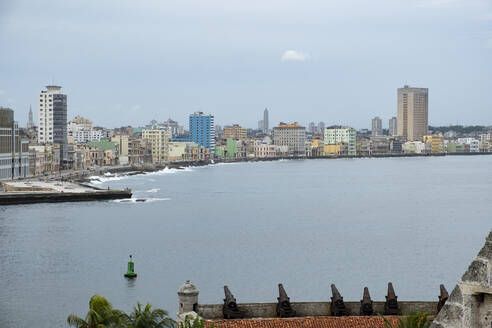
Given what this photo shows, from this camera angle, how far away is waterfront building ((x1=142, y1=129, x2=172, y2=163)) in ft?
438

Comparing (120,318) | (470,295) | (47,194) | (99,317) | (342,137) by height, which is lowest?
(47,194)

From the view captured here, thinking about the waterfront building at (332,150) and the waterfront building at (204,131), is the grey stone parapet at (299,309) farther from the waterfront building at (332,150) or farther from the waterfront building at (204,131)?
the waterfront building at (332,150)

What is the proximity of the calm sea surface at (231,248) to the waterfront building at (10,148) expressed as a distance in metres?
16.3

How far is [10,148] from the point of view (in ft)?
224

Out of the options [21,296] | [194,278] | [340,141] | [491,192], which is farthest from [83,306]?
[340,141]

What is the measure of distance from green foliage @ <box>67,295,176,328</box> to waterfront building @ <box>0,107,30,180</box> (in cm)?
5700

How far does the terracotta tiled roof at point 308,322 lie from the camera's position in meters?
10.0

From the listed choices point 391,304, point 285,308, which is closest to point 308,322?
point 285,308

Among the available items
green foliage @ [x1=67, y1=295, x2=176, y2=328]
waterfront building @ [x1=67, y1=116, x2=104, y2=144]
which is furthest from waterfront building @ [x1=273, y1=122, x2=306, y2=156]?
green foliage @ [x1=67, y1=295, x2=176, y2=328]

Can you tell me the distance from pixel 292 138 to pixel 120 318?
17256 cm

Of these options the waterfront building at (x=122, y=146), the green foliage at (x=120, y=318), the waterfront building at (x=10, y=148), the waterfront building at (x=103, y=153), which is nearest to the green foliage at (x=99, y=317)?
the green foliage at (x=120, y=318)

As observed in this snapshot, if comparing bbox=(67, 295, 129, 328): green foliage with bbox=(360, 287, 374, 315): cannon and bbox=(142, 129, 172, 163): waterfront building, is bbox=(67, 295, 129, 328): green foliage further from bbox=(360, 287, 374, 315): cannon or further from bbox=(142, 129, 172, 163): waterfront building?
bbox=(142, 129, 172, 163): waterfront building

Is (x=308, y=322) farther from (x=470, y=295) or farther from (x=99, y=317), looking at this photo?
(x=470, y=295)

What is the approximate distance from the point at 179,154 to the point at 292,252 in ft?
372
